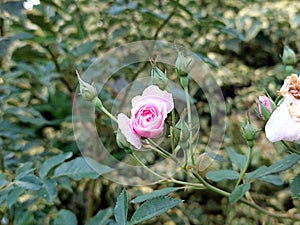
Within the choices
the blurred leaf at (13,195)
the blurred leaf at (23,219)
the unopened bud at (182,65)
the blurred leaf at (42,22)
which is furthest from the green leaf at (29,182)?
the blurred leaf at (42,22)

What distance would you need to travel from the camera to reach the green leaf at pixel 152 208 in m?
0.61

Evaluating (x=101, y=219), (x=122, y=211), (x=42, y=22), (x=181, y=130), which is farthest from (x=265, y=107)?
(x=42, y=22)

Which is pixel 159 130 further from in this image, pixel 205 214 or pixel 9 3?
pixel 205 214

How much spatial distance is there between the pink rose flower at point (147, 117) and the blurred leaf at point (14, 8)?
41cm

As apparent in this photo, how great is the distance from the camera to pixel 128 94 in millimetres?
1135

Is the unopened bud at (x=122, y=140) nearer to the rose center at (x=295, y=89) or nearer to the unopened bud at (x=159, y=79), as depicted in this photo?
the unopened bud at (x=159, y=79)

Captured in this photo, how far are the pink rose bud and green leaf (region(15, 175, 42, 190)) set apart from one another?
0.38 metres

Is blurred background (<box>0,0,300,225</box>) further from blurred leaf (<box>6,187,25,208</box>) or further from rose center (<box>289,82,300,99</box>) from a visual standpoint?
rose center (<box>289,82,300,99</box>)

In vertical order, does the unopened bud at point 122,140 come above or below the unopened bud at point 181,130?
above

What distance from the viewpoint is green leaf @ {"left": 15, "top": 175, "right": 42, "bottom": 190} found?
79cm

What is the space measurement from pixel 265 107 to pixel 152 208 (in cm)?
19

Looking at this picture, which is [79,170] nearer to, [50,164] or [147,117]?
[50,164]

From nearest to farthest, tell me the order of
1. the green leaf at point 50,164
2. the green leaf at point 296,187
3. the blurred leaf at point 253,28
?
the green leaf at point 296,187, the green leaf at point 50,164, the blurred leaf at point 253,28

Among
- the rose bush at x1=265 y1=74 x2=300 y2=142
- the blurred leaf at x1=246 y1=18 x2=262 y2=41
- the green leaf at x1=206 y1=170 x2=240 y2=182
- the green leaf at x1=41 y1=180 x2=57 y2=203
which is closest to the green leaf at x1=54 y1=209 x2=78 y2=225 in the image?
the green leaf at x1=41 y1=180 x2=57 y2=203
